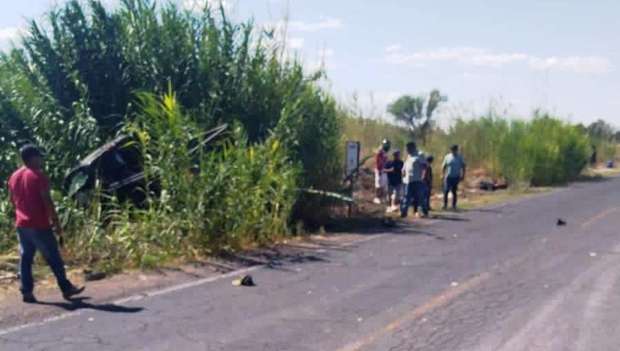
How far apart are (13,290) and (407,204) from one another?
11573 mm

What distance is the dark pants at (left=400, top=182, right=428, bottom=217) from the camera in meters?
20.6

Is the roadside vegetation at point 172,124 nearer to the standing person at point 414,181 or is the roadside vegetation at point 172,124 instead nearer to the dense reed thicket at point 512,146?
the standing person at point 414,181

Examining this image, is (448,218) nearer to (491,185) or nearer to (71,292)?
(71,292)

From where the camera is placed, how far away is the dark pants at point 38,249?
32.7ft

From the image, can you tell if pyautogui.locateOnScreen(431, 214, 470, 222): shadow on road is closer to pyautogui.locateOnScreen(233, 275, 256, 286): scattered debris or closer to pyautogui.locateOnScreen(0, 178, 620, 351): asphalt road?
pyautogui.locateOnScreen(0, 178, 620, 351): asphalt road

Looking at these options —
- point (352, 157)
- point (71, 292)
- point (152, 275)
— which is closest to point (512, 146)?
point (352, 157)

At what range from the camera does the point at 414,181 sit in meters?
20.5

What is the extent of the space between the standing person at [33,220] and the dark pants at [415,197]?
11.6 meters

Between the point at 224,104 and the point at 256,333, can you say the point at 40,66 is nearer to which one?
the point at 224,104

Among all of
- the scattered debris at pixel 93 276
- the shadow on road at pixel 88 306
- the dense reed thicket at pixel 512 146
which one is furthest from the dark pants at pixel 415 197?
the shadow on road at pixel 88 306

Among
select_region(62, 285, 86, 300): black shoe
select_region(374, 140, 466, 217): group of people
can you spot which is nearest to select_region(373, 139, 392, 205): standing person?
select_region(374, 140, 466, 217): group of people

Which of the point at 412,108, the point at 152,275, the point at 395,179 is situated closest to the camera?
the point at 152,275

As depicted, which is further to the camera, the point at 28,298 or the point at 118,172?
the point at 118,172

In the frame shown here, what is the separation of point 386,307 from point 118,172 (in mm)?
7177
